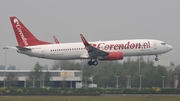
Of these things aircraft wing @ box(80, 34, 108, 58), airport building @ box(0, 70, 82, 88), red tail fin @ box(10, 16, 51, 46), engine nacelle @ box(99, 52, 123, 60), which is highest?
red tail fin @ box(10, 16, 51, 46)

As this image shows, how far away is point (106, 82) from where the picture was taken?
139000 millimetres

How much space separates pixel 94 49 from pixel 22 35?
13670 millimetres

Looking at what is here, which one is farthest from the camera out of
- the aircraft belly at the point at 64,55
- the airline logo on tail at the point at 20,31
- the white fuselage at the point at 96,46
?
the airline logo on tail at the point at 20,31

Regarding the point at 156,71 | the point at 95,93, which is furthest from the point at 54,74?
the point at 95,93

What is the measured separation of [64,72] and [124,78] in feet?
73.4

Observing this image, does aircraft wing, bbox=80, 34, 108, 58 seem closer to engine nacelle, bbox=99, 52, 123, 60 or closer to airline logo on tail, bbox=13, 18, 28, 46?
engine nacelle, bbox=99, 52, 123, 60

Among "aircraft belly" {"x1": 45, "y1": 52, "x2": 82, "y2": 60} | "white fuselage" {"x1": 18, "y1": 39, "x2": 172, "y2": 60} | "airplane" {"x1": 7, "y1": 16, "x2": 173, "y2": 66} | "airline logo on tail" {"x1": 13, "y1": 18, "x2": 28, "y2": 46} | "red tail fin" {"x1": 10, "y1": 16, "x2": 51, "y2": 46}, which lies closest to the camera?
"airplane" {"x1": 7, "y1": 16, "x2": 173, "y2": 66}

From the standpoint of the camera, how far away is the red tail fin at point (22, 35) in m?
97.1

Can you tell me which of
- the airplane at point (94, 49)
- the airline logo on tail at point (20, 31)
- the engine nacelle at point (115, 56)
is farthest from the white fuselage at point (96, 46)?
the airline logo on tail at point (20, 31)

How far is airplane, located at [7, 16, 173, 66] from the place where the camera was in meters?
94.4

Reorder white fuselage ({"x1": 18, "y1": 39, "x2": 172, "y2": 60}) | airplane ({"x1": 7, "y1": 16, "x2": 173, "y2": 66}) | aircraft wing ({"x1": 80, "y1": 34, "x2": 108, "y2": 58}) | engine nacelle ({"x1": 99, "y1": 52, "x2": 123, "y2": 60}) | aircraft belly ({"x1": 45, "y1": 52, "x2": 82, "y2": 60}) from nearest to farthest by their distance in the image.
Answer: aircraft wing ({"x1": 80, "y1": 34, "x2": 108, "y2": 58}), engine nacelle ({"x1": 99, "y1": 52, "x2": 123, "y2": 60}), airplane ({"x1": 7, "y1": 16, "x2": 173, "y2": 66}), white fuselage ({"x1": 18, "y1": 39, "x2": 172, "y2": 60}), aircraft belly ({"x1": 45, "y1": 52, "x2": 82, "y2": 60})

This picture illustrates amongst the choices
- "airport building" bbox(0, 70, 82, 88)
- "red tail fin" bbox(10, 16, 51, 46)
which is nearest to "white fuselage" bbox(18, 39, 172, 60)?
"red tail fin" bbox(10, 16, 51, 46)

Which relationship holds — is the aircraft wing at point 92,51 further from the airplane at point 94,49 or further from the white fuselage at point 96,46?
the white fuselage at point 96,46

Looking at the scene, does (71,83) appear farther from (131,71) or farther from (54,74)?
(131,71)
